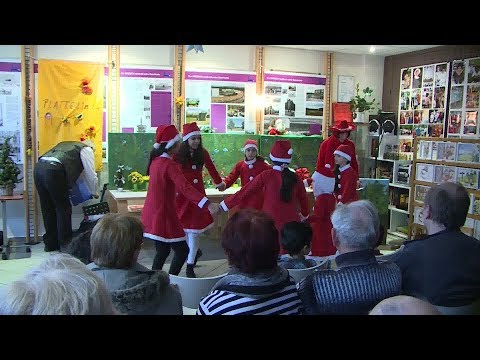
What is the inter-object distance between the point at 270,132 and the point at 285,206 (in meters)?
2.95

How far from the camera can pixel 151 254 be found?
5715mm

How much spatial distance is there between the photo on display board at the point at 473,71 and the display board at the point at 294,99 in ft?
6.97

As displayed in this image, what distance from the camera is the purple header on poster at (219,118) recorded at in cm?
696

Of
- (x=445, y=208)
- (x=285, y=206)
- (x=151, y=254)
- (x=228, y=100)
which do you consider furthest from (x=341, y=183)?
(x=228, y=100)

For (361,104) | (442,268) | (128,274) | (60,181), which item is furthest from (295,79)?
(128,274)

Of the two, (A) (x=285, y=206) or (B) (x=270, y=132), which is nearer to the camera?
(A) (x=285, y=206)

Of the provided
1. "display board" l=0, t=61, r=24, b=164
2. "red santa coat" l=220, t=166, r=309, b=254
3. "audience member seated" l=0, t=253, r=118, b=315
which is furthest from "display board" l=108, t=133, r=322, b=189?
"audience member seated" l=0, t=253, r=118, b=315

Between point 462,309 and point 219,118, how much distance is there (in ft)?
17.5

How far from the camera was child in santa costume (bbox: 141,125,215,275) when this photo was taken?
3.92 metres

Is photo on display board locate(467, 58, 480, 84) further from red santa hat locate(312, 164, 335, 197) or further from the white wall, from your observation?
red santa hat locate(312, 164, 335, 197)

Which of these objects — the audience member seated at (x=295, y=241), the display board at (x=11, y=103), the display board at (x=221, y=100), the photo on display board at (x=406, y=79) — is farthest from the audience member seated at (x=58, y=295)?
the photo on display board at (x=406, y=79)

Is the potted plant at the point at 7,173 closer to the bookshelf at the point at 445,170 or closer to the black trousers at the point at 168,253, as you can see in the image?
the black trousers at the point at 168,253

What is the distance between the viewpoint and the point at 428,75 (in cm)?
712
